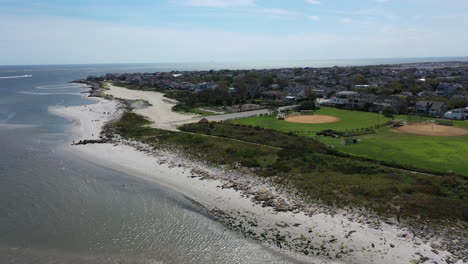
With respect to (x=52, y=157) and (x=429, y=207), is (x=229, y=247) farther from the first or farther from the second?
(x=52, y=157)

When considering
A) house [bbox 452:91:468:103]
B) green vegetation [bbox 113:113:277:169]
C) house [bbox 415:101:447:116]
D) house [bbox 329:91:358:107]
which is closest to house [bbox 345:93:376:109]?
house [bbox 329:91:358:107]

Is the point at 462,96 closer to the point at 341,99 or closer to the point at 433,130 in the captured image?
the point at 341,99

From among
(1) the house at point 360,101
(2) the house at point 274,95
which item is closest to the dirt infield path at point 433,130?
(1) the house at point 360,101

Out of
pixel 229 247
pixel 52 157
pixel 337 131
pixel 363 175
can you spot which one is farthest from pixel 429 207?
pixel 52 157

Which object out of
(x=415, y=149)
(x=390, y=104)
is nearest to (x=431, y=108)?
(x=390, y=104)

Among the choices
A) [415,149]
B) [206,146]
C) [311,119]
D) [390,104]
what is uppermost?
[390,104]

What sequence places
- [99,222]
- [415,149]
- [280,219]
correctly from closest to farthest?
1. [280,219]
2. [99,222]
3. [415,149]
